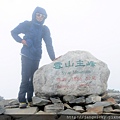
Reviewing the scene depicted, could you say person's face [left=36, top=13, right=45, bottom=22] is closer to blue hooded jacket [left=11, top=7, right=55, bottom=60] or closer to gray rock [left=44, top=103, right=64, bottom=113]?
blue hooded jacket [left=11, top=7, right=55, bottom=60]

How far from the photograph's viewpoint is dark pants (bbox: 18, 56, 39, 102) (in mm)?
6176

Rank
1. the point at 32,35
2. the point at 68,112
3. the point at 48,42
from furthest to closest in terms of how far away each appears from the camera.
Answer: the point at 48,42 → the point at 32,35 → the point at 68,112

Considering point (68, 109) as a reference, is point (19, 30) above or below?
above

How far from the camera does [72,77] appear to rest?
245 inches

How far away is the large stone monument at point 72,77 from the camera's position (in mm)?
6133

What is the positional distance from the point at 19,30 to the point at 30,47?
20.2 inches

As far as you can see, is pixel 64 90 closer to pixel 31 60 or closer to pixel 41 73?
pixel 41 73

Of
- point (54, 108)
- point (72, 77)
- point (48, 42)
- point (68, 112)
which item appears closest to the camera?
point (68, 112)

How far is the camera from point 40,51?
253 inches

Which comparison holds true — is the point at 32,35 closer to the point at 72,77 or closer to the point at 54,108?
the point at 72,77

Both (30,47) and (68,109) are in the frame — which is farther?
(30,47)

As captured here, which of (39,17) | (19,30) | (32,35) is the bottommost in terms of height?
(32,35)

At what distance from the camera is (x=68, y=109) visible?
5492 millimetres

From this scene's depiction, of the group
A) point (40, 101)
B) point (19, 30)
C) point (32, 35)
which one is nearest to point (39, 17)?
point (32, 35)
